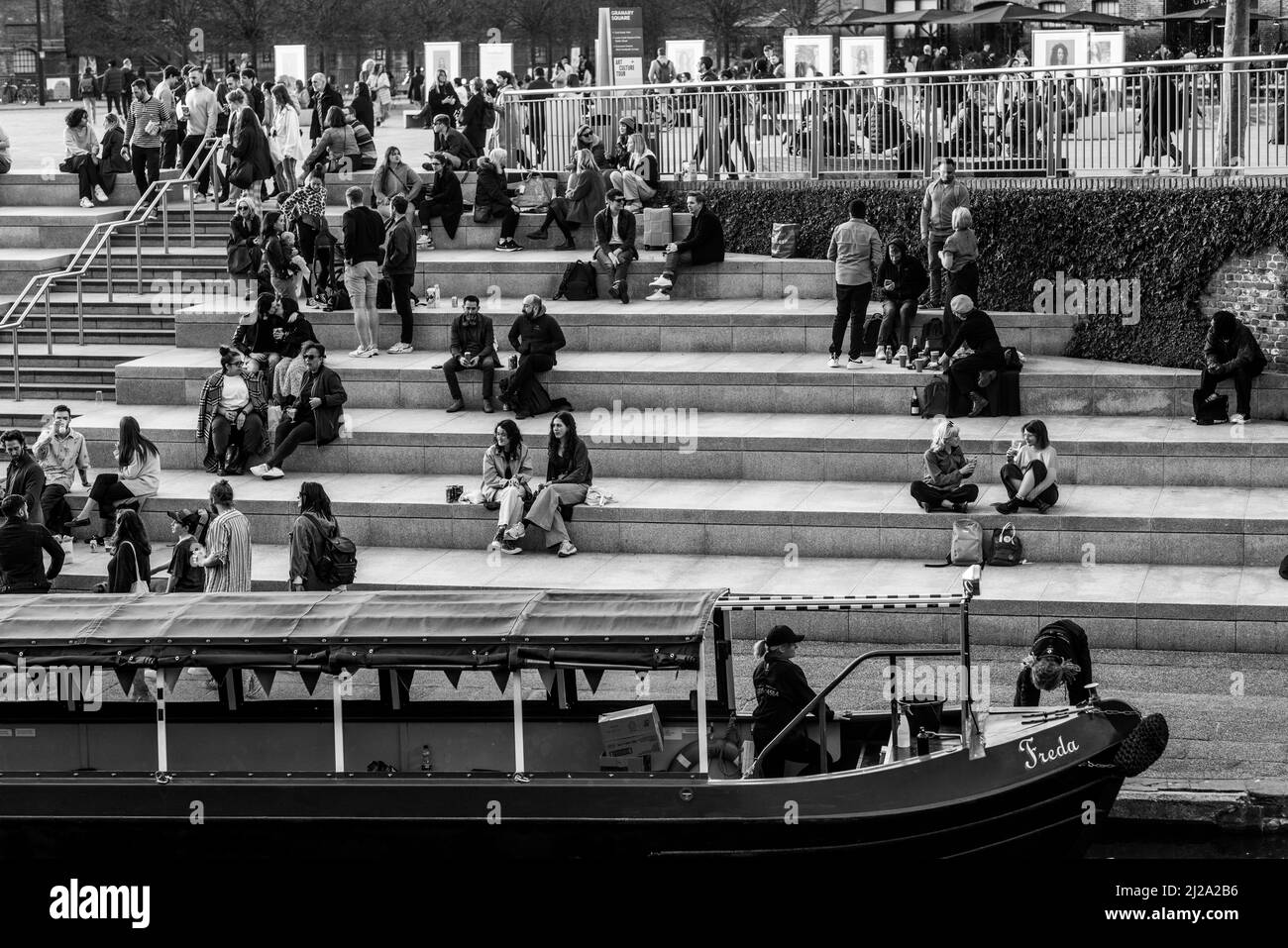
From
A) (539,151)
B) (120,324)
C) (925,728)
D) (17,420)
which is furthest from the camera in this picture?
(539,151)

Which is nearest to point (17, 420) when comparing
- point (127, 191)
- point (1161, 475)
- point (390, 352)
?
point (390, 352)

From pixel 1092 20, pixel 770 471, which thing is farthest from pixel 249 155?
pixel 1092 20

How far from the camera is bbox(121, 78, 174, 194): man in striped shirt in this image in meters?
29.0

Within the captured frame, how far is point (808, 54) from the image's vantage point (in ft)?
98.7

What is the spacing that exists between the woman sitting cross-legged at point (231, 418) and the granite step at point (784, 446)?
0.46 meters

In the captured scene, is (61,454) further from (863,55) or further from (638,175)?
(863,55)

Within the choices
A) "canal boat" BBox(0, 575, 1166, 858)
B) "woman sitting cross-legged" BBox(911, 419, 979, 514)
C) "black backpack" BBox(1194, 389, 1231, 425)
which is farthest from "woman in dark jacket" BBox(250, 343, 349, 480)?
"black backpack" BBox(1194, 389, 1231, 425)

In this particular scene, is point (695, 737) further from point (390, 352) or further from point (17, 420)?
point (17, 420)

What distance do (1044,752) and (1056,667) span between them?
1.35 m

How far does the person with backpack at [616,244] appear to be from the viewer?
2406 cm

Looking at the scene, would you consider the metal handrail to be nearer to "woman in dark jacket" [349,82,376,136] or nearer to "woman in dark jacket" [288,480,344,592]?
"woman in dark jacket" [288,480,344,592]

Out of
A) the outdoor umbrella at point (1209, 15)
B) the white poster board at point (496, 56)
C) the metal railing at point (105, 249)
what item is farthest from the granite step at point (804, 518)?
the white poster board at point (496, 56)
